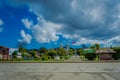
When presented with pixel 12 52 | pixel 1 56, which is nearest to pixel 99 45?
pixel 12 52

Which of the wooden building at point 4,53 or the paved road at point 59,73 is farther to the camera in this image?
the wooden building at point 4,53

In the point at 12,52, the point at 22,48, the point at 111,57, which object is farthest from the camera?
the point at 22,48

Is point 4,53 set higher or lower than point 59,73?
higher

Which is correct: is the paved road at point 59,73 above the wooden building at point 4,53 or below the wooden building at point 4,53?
below

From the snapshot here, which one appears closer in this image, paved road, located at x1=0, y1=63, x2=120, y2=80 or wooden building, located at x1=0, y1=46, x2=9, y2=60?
paved road, located at x1=0, y1=63, x2=120, y2=80

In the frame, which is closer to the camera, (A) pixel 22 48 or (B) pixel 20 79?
(B) pixel 20 79

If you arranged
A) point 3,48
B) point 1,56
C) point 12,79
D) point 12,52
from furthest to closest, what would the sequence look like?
point 12,52, point 3,48, point 1,56, point 12,79

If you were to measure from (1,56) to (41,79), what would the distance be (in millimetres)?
54328

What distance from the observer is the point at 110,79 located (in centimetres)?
1162

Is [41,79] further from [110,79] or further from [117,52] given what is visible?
[117,52]

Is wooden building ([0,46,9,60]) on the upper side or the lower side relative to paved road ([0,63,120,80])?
upper

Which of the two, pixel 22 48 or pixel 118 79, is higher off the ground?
pixel 22 48

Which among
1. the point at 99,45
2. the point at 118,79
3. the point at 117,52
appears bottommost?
the point at 118,79

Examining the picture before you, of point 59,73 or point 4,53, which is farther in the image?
point 4,53
